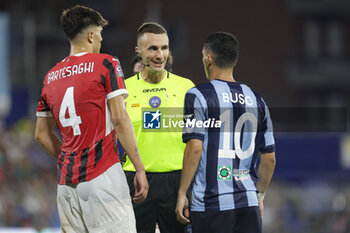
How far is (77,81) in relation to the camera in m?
4.73

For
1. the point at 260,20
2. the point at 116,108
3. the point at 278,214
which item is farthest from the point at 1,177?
the point at 260,20

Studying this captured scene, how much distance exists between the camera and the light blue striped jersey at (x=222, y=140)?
4805mm

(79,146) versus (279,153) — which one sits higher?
(79,146)

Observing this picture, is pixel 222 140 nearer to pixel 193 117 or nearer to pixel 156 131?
pixel 193 117

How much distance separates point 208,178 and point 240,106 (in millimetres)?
569

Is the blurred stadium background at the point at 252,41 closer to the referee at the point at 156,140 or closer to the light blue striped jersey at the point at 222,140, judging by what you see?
the referee at the point at 156,140

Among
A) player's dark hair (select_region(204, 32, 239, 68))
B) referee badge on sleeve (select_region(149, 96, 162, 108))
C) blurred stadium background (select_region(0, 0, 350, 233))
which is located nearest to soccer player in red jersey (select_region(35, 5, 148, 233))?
player's dark hair (select_region(204, 32, 239, 68))

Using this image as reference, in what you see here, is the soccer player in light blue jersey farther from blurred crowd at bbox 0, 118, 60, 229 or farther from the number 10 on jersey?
blurred crowd at bbox 0, 118, 60, 229

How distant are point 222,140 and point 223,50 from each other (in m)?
0.68

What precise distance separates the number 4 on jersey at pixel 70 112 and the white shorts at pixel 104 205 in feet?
1.25

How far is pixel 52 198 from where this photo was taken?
568 inches

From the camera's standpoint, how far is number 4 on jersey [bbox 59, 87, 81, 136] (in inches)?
186

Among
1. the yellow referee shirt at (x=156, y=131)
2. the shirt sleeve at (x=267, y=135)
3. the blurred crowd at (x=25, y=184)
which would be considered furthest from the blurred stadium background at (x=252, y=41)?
Result: the shirt sleeve at (x=267, y=135)

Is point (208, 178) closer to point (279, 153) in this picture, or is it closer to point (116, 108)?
point (116, 108)
